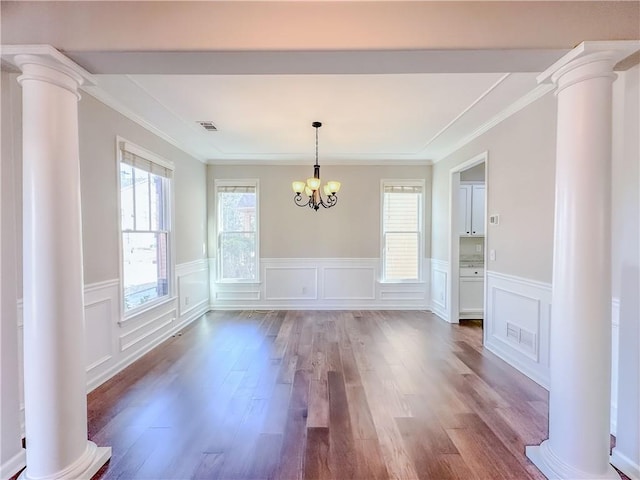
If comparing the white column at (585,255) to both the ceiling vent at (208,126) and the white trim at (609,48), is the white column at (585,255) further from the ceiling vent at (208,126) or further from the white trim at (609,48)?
the ceiling vent at (208,126)

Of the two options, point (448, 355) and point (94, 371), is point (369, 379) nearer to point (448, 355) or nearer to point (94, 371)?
point (448, 355)

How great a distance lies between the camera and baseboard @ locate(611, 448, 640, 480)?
173 centimetres

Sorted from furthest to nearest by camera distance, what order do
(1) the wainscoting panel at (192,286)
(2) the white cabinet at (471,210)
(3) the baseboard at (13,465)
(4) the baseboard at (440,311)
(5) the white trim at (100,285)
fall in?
(2) the white cabinet at (471,210), (4) the baseboard at (440,311), (1) the wainscoting panel at (192,286), (5) the white trim at (100,285), (3) the baseboard at (13,465)

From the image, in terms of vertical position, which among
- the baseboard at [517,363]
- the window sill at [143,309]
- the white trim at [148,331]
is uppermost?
the window sill at [143,309]

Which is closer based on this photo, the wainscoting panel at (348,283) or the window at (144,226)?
the window at (144,226)

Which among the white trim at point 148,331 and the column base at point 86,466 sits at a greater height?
the white trim at point 148,331

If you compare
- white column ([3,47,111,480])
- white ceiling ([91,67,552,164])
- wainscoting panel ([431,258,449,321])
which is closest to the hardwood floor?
white column ([3,47,111,480])

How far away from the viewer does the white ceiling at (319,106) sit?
2.58 meters

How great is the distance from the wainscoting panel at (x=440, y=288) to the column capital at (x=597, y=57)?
354cm

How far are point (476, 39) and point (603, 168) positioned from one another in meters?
0.96

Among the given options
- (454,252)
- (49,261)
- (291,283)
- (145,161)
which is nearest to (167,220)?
(145,161)

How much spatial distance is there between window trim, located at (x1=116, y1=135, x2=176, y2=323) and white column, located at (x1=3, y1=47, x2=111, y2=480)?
1541mm

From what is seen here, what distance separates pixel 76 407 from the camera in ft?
5.74

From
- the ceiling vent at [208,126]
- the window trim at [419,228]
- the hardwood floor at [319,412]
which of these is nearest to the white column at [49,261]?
the hardwood floor at [319,412]
